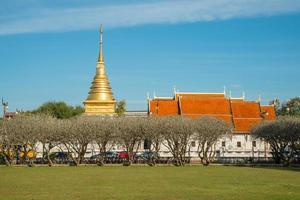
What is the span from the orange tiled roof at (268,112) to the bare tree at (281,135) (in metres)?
20.9

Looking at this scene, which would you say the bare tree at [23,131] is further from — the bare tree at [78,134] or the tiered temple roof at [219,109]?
the tiered temple roof at [219,109]

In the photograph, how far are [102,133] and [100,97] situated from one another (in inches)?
953

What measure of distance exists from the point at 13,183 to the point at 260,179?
16135mm

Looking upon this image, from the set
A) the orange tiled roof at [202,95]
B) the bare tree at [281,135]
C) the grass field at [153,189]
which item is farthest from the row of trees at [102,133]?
the orange tiled roof at [202,95]

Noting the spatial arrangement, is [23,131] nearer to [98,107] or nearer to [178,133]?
[178,133]

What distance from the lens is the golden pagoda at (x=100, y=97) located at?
82.8m

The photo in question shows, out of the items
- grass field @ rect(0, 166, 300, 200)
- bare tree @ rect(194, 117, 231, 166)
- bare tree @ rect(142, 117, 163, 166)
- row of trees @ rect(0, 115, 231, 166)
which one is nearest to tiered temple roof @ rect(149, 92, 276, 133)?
bare tree @ rect(194, 117, 231, 166)

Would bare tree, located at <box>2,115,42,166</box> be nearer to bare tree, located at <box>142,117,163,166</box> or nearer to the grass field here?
bare tree, located at <box>142,117,163,166</box>

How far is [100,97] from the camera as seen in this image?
83.6 m

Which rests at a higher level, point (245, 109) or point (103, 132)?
point (245, 109)

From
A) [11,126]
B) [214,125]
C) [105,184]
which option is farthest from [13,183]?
[214,125]

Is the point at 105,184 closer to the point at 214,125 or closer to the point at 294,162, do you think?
the point at 214,125

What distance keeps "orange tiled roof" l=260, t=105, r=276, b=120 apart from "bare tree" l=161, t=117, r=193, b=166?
89.4 feet

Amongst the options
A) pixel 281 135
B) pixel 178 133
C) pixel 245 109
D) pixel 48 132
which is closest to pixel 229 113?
pixel 245 109
